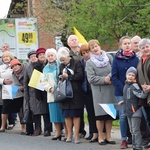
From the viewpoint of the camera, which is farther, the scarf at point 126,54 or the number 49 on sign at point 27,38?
the number 49 on sign at point 27,38

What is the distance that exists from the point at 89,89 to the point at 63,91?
54 cm

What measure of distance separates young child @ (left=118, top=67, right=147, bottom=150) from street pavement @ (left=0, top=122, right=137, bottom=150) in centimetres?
64

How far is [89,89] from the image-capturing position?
11828 millimetres

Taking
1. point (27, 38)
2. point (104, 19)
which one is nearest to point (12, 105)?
point (27, 38)

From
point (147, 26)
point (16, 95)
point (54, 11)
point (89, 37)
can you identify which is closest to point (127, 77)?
point (16, 95)

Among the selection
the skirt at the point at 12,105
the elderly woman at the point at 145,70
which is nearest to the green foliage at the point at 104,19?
the skirt at the point at 12,105

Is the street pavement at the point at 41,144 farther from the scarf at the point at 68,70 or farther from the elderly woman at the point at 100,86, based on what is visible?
the scarf at the point at 68,70

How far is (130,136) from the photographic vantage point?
1128 centimetres

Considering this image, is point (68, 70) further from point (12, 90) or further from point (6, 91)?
point (6, 91)

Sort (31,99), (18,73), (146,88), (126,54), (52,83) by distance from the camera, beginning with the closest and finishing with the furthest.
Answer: (146,88), (126,54), (52,83), (31,99), (18,73)

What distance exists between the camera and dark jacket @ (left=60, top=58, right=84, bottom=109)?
11688 mm

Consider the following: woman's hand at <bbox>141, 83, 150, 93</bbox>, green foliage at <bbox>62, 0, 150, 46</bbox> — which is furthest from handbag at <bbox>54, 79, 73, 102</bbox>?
green foliage at <bbox>62, 0, 150, 46</bbox>

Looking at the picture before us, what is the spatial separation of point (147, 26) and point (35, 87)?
566 inches

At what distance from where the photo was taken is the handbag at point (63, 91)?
38.1ft
